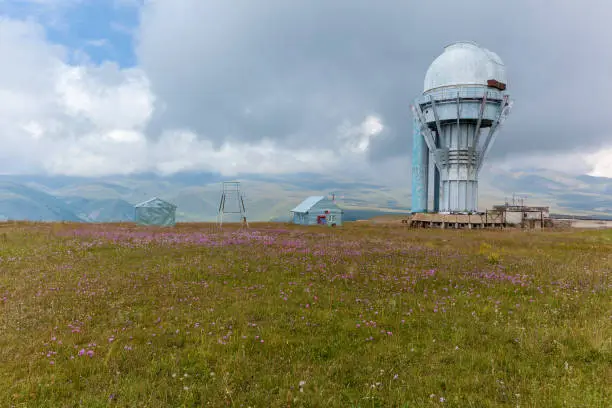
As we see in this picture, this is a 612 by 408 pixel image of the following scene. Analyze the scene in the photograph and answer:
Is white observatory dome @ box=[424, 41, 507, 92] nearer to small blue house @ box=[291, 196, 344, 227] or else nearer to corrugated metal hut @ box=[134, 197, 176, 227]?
small blue house @ box=[291, 196, 344, 227]

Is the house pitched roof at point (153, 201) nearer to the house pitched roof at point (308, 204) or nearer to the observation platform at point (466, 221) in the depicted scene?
the house pitched roof at point (308, 204)

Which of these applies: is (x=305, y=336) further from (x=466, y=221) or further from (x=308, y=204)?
(x=308, y=204)

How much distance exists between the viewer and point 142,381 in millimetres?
6316

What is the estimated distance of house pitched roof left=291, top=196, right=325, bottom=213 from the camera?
190ft

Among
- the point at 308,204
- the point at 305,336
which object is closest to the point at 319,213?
the point at 308,204

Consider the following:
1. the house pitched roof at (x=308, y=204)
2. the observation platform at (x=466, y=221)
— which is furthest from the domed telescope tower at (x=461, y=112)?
the house pitched roof at (x=308, y=204)

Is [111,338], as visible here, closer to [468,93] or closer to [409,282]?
[409,282]

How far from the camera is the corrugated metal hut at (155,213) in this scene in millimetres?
50469

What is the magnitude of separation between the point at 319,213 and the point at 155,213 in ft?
84.3

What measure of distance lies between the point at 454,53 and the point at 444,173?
62.2 feet

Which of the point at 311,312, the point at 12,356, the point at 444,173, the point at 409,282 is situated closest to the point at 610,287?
the point at 409,282

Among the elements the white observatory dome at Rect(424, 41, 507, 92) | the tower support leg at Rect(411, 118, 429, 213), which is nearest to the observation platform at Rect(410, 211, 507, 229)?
the tower support leg at Rect(411, 118, 429, 213)

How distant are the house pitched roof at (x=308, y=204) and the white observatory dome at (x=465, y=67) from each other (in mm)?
25560

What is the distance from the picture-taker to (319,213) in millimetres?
57875
